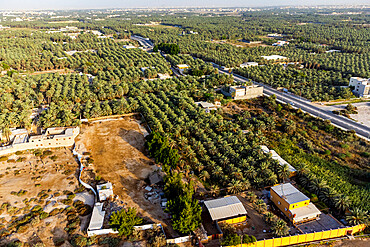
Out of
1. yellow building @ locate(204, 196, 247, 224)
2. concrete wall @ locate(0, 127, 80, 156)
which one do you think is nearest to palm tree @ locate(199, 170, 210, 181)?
yellow building @ locate(204, 196, 247, 224)

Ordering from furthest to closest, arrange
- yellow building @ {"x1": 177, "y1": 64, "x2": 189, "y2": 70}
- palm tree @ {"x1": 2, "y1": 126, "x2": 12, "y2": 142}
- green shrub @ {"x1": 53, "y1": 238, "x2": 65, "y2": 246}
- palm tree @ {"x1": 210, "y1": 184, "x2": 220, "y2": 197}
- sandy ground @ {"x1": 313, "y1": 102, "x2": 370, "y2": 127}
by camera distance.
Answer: yellow building @ {"x1": 177, "y1": 64, "x2": 189, "y2": 70}, sandy ground @ {"x1": 313, "y1": 102, "x2": 370, "y2": 127}, palm tree @ {"x1": 2, "y1": 126, "x2": 12, "y2": 142}, palm tree @ {"x1": 210, "y1": 184, "x2": 220, "y2": 197}, green shrub @ {"x1": 53, "y1": 238, "x2": 65, "y2": 246}

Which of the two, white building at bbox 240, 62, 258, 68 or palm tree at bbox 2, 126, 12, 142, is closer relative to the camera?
palm tree at bbox 2, 126, 12, 142

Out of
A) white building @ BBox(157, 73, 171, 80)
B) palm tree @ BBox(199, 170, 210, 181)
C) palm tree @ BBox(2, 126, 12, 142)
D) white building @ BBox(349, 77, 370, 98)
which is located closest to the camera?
palm tree @ BBox(199, 170, 210, 181)

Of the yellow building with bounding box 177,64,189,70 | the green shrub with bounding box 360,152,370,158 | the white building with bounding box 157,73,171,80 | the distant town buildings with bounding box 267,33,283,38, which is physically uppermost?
the distant town buildings with bounding box 267,33,283,38

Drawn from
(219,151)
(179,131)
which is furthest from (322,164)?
(179,131)

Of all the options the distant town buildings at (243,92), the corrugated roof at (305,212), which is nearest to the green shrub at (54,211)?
the corrugated roof at (305,212)

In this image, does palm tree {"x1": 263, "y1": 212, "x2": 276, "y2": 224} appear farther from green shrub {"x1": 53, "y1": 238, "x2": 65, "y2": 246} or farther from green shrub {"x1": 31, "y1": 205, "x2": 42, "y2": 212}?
Answer: green shrub {"x1": 31, "y1": 205, "x2": 42, "y2": 212}

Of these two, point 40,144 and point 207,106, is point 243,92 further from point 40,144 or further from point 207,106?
point 40,144

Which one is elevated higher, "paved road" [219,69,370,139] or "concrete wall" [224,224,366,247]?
"paved road" [219,69,370,139]

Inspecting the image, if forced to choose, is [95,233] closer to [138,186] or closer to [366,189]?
[138,186]
